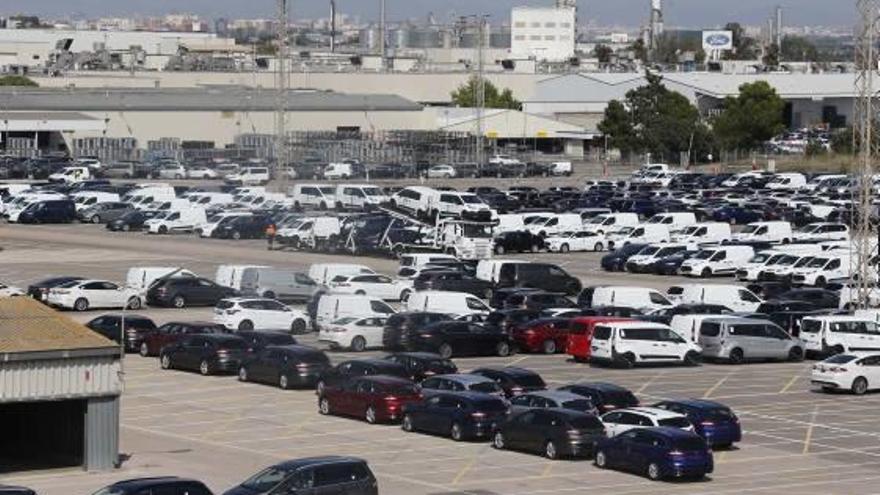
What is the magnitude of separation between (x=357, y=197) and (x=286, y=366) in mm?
41889

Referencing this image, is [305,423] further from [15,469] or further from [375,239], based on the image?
[375,239]

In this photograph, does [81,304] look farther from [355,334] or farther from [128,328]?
[355,334]

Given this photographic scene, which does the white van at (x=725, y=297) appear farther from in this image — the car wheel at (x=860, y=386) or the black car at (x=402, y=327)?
the car wheel at (x=860, y=386)

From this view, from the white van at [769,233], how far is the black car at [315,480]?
41.8 m

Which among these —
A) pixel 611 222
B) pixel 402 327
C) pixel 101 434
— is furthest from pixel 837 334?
pixel 611 222

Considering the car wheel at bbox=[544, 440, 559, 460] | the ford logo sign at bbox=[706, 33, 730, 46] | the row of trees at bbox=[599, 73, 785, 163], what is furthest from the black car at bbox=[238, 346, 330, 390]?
the ford logo sign at bbox=[706, 33, 730, 46]

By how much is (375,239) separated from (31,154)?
46.7 m

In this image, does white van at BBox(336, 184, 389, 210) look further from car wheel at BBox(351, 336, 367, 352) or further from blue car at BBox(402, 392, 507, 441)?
blue car at BBox(402, 392, 507, 441)

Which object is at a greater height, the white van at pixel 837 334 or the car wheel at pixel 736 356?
the white van at pixel 837 334

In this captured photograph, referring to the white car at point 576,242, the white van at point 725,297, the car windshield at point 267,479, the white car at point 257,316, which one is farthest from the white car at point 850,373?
the white car at point 576,242

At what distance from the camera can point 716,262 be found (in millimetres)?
58531

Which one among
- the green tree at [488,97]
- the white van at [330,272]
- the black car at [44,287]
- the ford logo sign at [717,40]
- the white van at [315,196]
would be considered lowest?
the black car at [44,287]

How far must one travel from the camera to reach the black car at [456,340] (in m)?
41.2

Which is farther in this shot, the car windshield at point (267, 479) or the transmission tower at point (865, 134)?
the transmission tower at point (865, 134)
